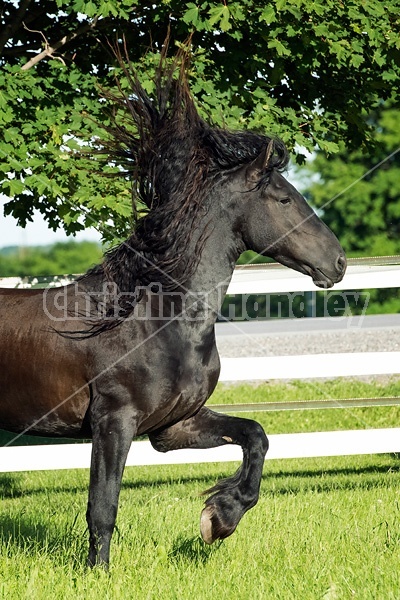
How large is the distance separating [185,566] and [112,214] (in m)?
4.31

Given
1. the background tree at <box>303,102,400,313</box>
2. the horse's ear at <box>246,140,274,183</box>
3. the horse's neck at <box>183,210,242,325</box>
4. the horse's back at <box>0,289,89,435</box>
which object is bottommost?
the background tree at <box>303,102,400,313</box>

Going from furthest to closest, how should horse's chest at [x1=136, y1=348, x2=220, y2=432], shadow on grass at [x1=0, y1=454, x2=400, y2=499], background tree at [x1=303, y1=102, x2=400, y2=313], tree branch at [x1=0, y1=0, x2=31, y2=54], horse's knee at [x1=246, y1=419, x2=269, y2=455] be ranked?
background tree at [x1=303, y1=102, x2=400, y2=313]
tree branch at [x1=0, y1=0, x2=31, y2=54]
shadow on grass at [x1=0, y1=454, x2=400, y2=499]
horse's knee at [x1=246, y1=419, x2=269, y2=455]
horse's chest at [x1=136, y1=348, x2=220, y2=432]

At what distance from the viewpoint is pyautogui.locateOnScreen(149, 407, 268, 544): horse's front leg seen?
168 inches

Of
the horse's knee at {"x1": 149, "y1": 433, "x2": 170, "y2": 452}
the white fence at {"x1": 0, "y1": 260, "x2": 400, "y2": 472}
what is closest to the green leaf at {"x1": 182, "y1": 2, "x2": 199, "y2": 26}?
the white fence at {"x1": 0, "y1": 260, "x2": 400, "y2": 472}

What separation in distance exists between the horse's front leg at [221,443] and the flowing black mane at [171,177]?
2.46 feet

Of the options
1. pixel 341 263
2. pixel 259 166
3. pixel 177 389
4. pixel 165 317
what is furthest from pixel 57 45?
pixel 177 389

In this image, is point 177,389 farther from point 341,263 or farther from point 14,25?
point 14,25

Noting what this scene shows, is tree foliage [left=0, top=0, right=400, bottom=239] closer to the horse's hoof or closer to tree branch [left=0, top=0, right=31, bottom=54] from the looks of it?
tree branch [left=0, top=0, right=31, bottom=54]

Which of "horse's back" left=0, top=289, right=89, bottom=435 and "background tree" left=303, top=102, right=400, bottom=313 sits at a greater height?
"horse's back" left=0, top=289, right=89, bottom=435

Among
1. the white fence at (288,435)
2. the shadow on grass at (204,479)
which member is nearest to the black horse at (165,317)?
the white fence at (288,435)

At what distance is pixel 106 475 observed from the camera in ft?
14.0

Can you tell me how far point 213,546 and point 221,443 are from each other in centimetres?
66

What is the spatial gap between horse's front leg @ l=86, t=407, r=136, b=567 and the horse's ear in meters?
1.42

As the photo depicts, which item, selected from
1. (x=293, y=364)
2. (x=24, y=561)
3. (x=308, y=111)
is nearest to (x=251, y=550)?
(x=24, y=561)
